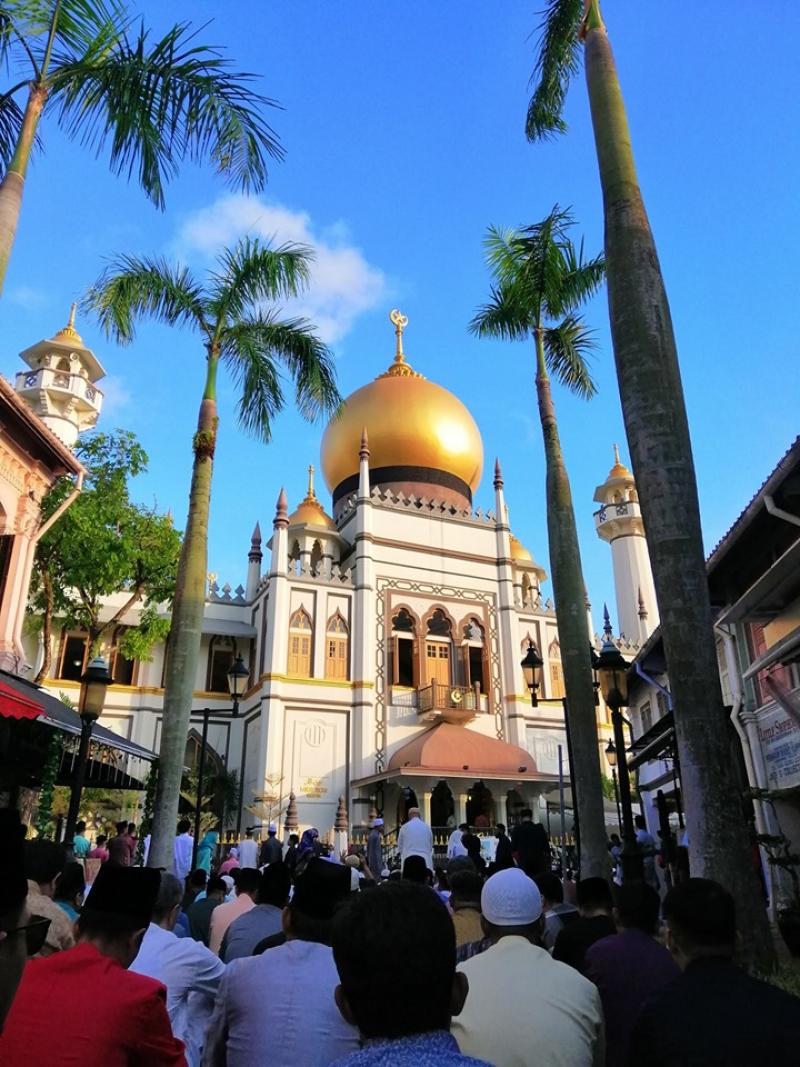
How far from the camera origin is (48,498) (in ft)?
68.0

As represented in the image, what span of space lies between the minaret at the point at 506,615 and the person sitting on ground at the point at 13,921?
29754 mm

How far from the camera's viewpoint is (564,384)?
47.8 ft

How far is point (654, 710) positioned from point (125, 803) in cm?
1708

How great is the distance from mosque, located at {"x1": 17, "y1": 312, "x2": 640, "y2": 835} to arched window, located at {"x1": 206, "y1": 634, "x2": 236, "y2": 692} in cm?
6

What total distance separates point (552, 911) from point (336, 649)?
2379 centimetres

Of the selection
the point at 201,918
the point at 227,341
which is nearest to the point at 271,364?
the point at 227,341

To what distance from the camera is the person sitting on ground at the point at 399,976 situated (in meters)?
1.58

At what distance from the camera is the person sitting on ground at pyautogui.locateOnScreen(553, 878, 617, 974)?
459 cm

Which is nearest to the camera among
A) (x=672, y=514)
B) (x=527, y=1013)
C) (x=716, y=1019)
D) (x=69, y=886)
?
(x=716, y=1019)

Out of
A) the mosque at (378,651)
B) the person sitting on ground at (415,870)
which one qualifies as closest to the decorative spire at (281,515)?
the mosque at (378,651)

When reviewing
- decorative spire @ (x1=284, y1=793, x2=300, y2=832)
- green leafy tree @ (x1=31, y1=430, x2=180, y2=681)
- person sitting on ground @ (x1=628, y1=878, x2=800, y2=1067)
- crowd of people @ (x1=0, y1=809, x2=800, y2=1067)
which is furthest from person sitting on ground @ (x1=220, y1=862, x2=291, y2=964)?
decorative spire @ (x1=284, y1=793, x2=300, y2=832)

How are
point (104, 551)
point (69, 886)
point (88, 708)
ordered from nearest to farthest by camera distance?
1. point (69, 886)
2. point (88, 708)
3. point (104, 551)

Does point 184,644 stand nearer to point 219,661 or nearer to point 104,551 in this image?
point 104,551

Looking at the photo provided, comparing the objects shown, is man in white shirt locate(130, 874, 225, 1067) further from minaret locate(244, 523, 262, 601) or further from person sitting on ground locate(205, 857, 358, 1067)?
Result: minaret locate(244, 523, 262, 601)
